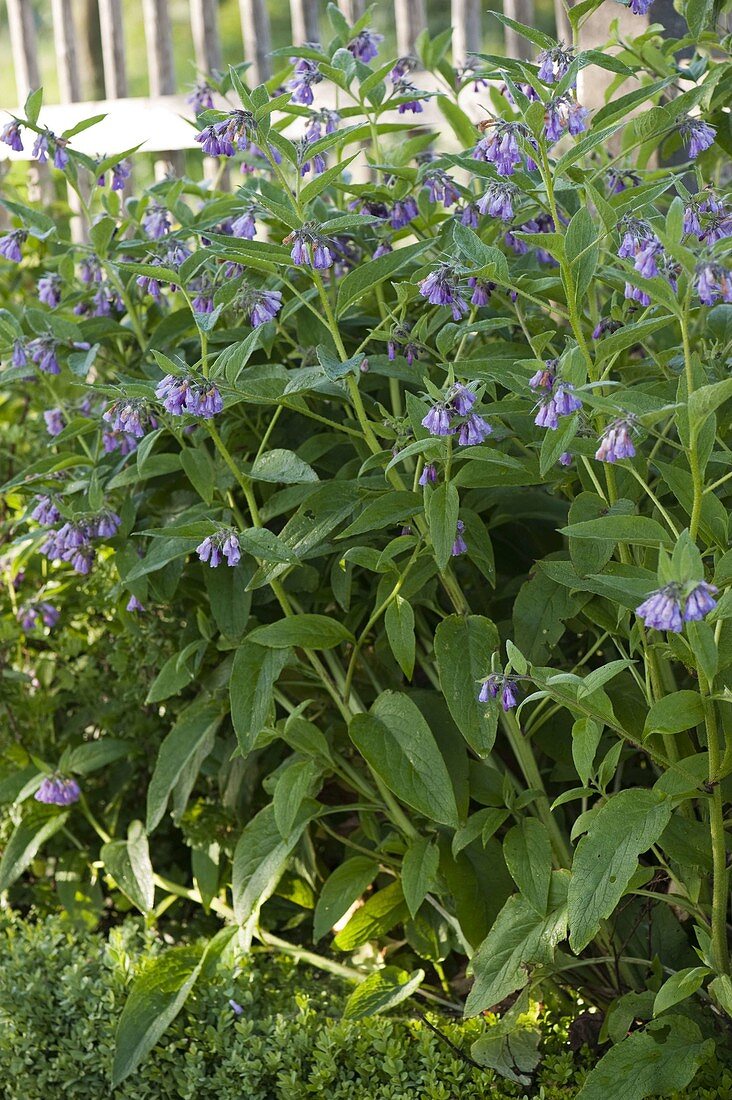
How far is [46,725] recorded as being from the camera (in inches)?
112

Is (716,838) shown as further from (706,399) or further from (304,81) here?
(304,81)

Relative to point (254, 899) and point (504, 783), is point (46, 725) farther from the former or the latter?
point (504, 783)

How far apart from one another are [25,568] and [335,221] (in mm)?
1605

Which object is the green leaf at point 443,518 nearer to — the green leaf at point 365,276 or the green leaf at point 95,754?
the green leaf at point 365,276

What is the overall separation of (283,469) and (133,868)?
1051 mm

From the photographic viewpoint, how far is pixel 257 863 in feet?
7.03

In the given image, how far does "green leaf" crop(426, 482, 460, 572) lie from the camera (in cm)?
165

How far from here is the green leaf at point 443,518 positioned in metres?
1.65

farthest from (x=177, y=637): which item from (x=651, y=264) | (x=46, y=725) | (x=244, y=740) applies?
(x=651, y=264)

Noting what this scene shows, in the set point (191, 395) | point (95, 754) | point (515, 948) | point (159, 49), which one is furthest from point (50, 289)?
point (159, 49)

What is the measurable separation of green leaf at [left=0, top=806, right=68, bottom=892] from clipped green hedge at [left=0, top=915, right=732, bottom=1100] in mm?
154

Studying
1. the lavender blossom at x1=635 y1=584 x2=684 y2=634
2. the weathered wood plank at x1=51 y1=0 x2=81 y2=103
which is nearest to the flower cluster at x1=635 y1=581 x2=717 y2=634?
the lavender blossom at x1=635 y1=584 x2=684 y2=634

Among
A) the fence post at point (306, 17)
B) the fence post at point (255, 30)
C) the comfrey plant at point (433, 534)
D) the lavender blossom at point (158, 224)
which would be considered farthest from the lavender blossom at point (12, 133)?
the fence post at point (306, 17)

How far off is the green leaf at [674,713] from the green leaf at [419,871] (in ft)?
1.95
